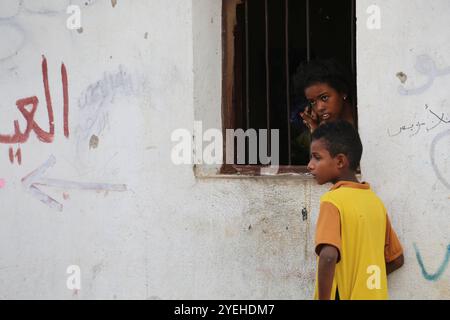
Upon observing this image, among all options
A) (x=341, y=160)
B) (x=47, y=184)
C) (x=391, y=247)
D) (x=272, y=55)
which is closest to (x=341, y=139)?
(x=341, y=160)

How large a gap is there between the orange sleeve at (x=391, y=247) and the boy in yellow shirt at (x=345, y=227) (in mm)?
108

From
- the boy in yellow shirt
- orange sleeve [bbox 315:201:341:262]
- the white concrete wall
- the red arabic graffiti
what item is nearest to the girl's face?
the white concrete wall

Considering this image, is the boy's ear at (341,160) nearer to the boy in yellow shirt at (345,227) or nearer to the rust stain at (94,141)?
the boy in yellow shirt at (345,227)

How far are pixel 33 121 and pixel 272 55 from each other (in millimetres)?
1687

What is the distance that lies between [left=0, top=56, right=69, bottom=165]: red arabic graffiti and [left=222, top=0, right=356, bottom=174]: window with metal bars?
3.28 feet

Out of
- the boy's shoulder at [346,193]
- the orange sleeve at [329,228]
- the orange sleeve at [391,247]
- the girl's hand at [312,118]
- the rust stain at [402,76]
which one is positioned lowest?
the orange sleeve at [391,247]

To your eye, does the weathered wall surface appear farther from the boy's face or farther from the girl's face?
the boy's face

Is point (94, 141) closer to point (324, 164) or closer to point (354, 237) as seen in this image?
point (324, 164)

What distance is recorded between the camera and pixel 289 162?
4.22 m

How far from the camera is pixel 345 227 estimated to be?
116 inches

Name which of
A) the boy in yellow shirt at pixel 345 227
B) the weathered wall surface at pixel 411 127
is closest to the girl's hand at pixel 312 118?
the weathered wall surface at pixel 411 127

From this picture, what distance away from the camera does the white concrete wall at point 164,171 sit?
364cm
